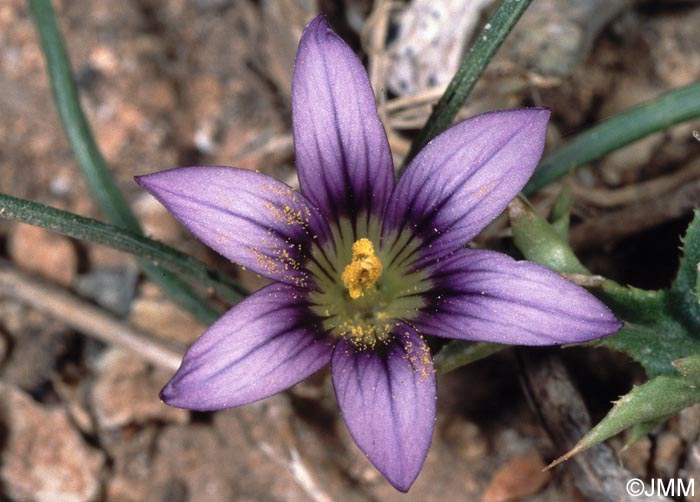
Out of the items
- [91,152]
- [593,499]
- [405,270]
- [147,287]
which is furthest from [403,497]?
[91,152]

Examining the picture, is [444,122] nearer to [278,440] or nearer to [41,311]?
[278,440]

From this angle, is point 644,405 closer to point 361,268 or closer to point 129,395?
point 361,268

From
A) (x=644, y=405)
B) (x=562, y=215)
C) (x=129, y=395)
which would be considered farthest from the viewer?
(x=129, y=395)

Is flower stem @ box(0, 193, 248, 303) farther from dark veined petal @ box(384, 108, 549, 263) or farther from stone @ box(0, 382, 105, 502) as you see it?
stone @ box(0, 382, 105, 502)

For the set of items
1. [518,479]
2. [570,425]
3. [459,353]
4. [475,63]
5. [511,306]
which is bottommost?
[518,479]

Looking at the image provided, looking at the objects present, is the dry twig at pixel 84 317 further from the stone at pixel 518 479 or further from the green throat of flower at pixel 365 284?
the stone at pixel 518 479

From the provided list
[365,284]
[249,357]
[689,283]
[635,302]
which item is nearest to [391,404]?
[249,357]

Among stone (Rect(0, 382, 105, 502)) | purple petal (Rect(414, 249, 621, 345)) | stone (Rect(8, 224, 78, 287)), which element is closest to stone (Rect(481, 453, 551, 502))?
purple petal (Rect(414, 249, 621, 345))
